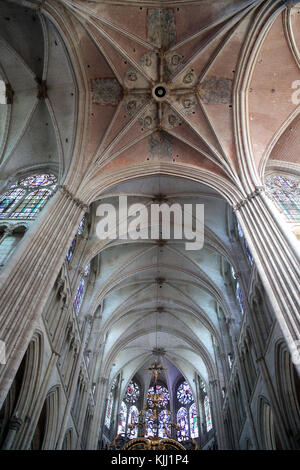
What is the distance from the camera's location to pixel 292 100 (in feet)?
47.5

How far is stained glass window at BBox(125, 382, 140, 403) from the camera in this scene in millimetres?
26087

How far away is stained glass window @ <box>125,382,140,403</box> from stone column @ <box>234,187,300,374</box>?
66.0 ft

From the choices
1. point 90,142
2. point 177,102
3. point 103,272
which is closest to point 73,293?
point 103,272

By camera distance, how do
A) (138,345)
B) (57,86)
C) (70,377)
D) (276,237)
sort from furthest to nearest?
(138,345)
(57,86)
(70,377)
(276,237)

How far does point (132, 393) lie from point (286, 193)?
20.3m

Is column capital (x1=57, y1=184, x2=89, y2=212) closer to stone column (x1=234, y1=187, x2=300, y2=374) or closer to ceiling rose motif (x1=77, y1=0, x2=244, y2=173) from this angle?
ceiling rose motif (x1=77, y1=0, x2=244, y2=173)

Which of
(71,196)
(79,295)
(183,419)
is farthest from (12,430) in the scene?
(183,419)

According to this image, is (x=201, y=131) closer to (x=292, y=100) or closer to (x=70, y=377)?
(x=292, y=100)

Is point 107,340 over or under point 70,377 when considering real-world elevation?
over

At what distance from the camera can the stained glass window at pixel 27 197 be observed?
13664 millimetres

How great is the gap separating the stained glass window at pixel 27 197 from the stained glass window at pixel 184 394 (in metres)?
19.8

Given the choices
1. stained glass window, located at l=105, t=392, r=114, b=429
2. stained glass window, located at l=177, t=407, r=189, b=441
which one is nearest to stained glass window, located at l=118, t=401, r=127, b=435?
stained glass window, located at l=105, t=392, r=114, b=429

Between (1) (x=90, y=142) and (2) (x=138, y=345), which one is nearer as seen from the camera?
(1) (x=90, y=142)

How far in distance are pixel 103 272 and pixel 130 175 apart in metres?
6.74
